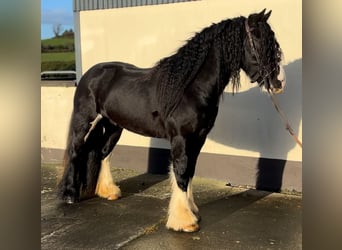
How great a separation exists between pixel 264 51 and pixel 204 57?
0.48 metres

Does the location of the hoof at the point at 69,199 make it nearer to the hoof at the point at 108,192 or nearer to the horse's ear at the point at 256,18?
the hoof at the point at 108,192

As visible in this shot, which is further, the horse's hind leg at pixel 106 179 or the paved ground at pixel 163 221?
the horse's hind leg at pixel 106 179

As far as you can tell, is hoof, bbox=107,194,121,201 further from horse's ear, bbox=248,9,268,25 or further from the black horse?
horse's ear, bbox=248,9,268,25

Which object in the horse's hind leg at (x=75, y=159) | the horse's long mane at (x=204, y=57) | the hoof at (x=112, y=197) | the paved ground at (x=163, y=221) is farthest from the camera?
the hoof at (x=112, y=197)

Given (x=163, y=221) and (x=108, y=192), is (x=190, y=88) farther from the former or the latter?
(x=108, y=192)

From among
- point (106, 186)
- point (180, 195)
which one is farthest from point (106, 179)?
point (180, 195)

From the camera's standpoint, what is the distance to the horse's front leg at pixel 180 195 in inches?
126

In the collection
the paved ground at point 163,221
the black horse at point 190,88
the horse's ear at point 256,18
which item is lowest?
the paved ground at point 163,221

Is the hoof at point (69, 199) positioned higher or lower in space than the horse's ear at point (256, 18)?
lower

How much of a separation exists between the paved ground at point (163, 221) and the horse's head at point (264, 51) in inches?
45.9

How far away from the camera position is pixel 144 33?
5.16 m

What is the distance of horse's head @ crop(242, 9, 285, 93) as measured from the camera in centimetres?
304

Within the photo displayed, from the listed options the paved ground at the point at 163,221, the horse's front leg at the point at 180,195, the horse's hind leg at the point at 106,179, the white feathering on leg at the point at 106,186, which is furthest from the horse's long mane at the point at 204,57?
the white feathering on leg at the point at 106,186

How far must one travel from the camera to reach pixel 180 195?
3254 millimetres
